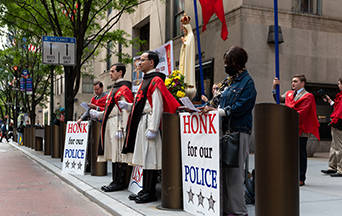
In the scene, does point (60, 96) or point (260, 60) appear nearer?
point (260, 60)

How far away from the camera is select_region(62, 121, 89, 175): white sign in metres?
9.73

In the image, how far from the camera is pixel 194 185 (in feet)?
16.2

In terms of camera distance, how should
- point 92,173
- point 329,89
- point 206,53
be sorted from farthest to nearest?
point 206,53 → point 329,89 → point 92,173

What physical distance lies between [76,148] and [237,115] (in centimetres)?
635

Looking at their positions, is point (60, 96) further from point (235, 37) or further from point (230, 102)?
point (230, 102)

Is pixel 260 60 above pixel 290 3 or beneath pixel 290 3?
beneath

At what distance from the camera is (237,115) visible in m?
4.56

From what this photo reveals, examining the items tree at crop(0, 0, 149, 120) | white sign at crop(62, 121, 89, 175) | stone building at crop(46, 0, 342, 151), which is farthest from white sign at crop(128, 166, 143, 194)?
stone building at crop(46, 0, 342, 151)

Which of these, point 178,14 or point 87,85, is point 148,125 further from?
point 87,85

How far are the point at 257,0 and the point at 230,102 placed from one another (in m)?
11.5

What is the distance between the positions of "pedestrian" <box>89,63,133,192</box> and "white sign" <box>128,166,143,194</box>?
251 millimetres

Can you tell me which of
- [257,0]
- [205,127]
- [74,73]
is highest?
[257,0]

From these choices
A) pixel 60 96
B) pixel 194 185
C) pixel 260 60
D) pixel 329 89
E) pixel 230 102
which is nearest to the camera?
pixel 230 102

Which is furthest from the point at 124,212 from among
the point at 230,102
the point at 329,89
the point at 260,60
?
the point at 329,89
